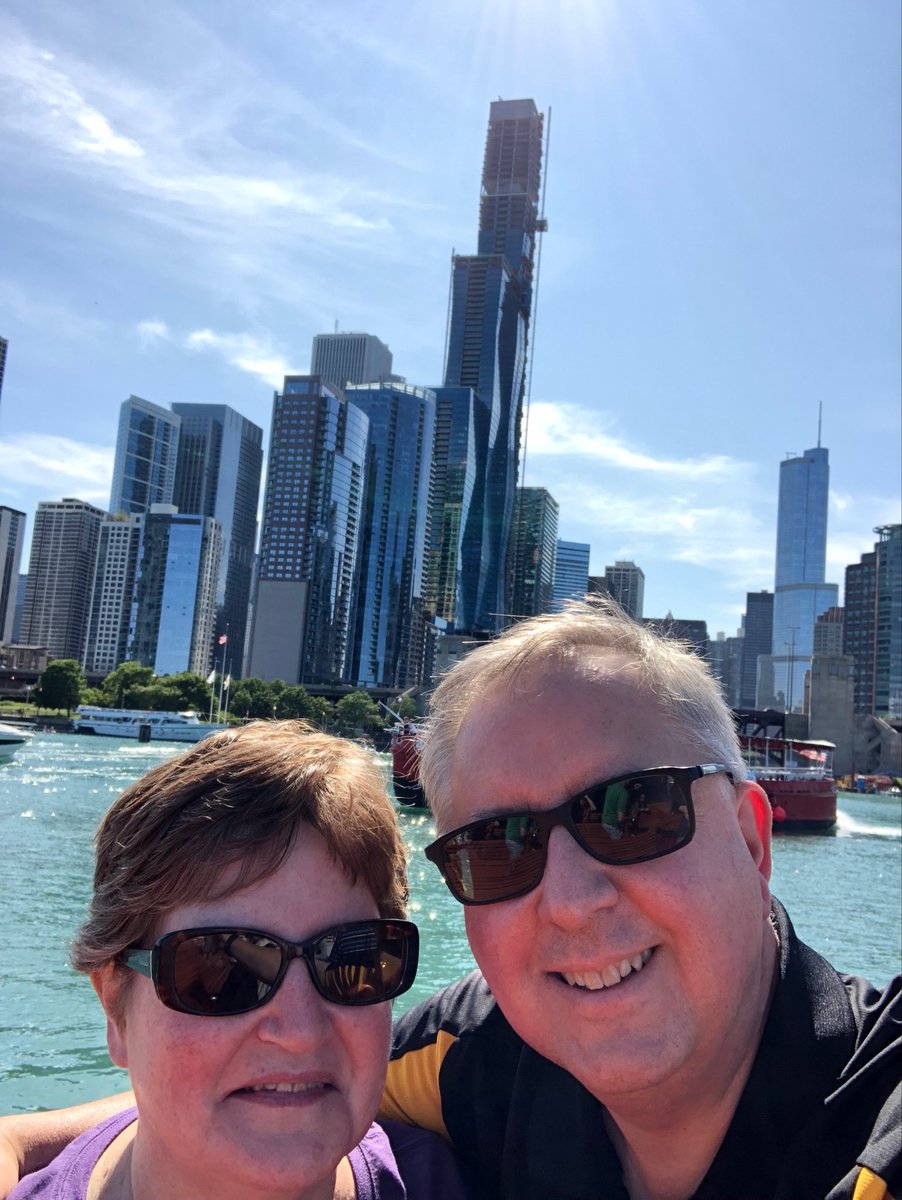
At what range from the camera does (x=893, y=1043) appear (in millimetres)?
1600

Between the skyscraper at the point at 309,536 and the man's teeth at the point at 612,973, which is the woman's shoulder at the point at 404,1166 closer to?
the man's teeth at the point at 612,973

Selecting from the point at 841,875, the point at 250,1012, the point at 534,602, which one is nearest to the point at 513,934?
the point at 250,1012

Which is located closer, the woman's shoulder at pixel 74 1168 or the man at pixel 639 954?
the man at pixel 639 954

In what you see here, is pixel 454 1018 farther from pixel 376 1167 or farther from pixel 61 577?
pixel 61 577

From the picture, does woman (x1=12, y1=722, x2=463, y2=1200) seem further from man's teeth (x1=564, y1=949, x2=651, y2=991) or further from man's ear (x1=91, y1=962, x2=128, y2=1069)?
man's teeth (x1=564, y1=949, x2=651, y2=991)

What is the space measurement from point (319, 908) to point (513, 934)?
0.40m

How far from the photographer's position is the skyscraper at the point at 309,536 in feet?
447

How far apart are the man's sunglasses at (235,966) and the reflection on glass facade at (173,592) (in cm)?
15622

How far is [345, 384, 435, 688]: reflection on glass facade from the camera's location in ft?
482

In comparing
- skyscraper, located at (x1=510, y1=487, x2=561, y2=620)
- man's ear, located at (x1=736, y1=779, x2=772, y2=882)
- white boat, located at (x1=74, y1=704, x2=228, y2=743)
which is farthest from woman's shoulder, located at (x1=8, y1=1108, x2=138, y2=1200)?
skyscraper, located at (x1=510, y1=487, x2=561, y2=620)

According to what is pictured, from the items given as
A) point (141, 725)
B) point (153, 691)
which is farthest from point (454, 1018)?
point (153, 691)

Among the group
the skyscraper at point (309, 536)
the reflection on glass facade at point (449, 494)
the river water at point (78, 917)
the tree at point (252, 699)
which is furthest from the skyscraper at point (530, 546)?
the river water at point (78, 917)

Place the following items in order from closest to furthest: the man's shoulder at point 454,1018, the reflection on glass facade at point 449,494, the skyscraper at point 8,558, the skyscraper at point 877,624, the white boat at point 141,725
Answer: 1. the man's shoulder at point 454,1018
2. the white boat at point 141,725
3. the skyscraper at point 877,624
4. the reflection on glass facade at point 449,494
5. the skyscraper at point 8,558

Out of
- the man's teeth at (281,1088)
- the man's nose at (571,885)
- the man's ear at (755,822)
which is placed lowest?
the man's teeth at (281,1088)
